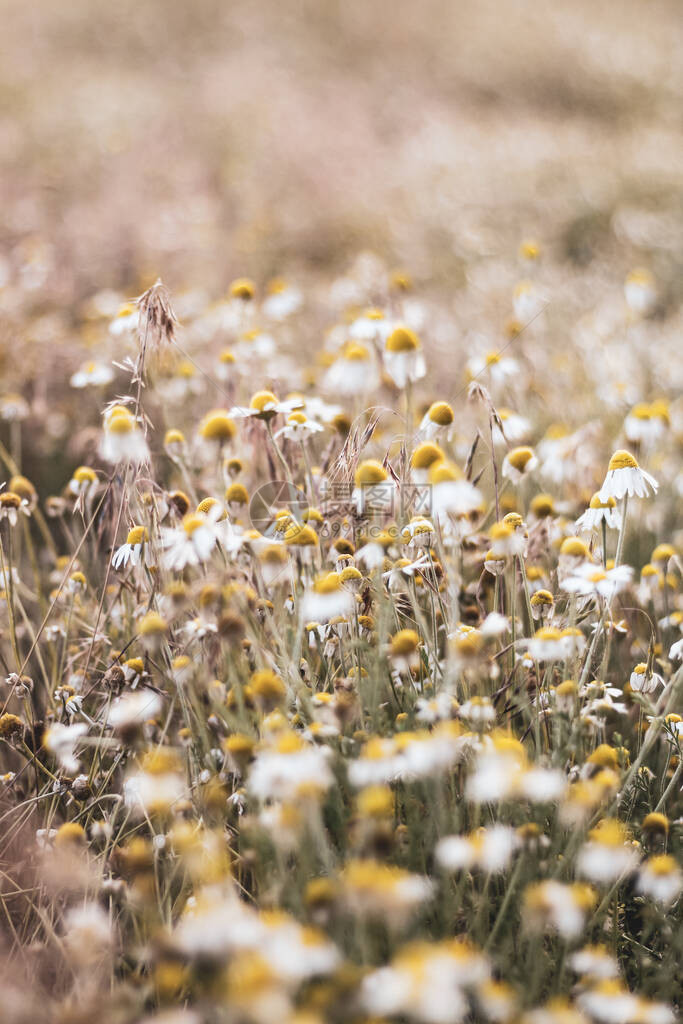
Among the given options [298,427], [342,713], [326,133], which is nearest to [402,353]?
[298,427]

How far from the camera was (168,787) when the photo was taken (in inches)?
47.1

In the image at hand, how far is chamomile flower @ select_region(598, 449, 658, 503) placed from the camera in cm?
193

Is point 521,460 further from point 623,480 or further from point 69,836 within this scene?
point 69,836

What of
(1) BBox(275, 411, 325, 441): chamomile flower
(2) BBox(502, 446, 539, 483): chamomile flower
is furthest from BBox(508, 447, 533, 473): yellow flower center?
(1) BBox(275, 411, 325, 441): chamomile flower

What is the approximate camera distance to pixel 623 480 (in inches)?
76.7

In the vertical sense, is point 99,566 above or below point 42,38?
below

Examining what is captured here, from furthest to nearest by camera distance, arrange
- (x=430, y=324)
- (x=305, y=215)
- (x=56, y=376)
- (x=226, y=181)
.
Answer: (x=226, y=181), (x=305, y=215), (x=430, y=324), (x=56, y=376)

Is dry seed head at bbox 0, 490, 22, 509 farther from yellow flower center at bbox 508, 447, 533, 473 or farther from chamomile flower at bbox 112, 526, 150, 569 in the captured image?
yellow flower center at bbox 508, 447, 533, 473

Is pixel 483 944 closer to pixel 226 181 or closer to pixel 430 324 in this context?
pixel 430 324

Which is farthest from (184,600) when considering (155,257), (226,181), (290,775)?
(226,181)

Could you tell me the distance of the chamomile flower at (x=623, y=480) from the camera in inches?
76.0

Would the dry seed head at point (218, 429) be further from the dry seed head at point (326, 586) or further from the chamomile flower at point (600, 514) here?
the chamomile flower at point (600, 514)

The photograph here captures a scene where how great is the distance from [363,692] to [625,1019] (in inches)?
29.1

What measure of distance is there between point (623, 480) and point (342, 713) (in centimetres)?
97
